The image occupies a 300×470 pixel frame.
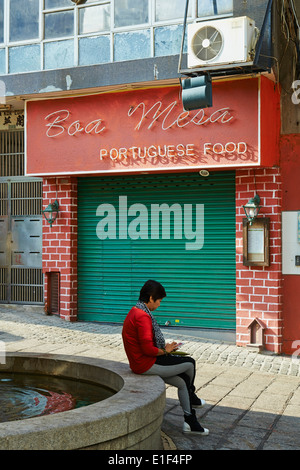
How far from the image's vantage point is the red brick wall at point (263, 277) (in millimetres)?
10523

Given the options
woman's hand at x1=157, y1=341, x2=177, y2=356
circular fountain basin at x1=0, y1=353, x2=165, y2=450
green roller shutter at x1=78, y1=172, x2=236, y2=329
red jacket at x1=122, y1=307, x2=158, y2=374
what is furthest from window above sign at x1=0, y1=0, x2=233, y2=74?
circular fountain basin at x1=0, y1=353, x2=165, y2=450

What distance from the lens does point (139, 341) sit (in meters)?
6.00

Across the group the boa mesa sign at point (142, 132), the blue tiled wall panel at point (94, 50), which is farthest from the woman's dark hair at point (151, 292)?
the blue tiled wall panel at point (94, 50)

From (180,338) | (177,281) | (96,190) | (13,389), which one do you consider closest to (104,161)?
(96,190)

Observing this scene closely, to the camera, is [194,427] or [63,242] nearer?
[194,427]

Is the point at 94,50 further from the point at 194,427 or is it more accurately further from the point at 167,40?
the point at 194,427

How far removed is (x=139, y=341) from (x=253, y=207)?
5.13 meters

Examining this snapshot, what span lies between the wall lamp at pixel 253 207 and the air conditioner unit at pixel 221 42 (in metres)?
2.29

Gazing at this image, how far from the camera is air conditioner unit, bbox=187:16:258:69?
31.7 feet

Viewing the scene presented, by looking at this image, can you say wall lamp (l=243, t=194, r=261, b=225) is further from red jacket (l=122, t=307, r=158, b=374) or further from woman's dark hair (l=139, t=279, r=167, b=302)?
red jacket (l=122, t=307, r=158, b=374)

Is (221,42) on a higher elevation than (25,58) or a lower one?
lower

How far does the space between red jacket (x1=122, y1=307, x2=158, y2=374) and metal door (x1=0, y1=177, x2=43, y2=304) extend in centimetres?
766

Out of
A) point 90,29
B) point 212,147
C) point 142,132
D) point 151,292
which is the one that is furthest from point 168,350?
point 90,29

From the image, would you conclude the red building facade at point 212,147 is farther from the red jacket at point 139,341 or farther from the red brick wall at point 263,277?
the red jacket at point 139,341
